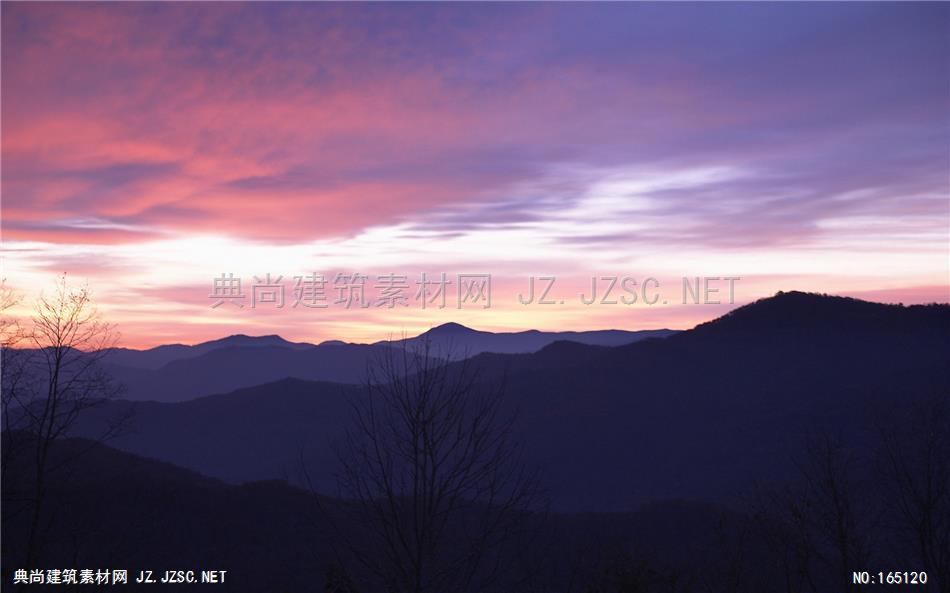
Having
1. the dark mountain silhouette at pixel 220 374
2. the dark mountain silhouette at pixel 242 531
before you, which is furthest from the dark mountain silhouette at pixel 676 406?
the dark mountain silhouette at pixel 220 374

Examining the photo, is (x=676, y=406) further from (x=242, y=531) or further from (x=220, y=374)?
(x=220, y=374)

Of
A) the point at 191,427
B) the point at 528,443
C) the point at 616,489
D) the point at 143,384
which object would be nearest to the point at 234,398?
the point at 191,427

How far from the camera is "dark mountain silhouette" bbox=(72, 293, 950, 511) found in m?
54.9

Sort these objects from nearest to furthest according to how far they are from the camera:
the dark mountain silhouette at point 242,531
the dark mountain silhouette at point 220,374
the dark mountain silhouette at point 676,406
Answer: the dark mountain silhouette at point 242,531, the dark mountain silhouette at point 676,406, the dark mountain silhouette at point 220,374

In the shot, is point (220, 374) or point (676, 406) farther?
point (220, 374)

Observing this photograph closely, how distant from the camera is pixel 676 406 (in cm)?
6906

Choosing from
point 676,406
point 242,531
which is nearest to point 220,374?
point 676,406

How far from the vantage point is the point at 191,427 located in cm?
9019

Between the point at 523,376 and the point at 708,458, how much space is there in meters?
32.2

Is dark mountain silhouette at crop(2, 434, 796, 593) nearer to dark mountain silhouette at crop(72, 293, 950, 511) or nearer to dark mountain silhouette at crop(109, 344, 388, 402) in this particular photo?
dark mountain silhouette at crop(72, 293, 950, 511)

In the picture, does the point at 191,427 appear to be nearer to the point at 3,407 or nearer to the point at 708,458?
the point at 708,458

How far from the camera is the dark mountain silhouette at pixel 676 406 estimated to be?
54906mm

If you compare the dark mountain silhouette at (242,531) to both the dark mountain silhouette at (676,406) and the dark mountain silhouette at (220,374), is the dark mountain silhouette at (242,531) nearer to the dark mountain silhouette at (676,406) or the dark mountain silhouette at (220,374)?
the dark mountain silhouette at (676,406)

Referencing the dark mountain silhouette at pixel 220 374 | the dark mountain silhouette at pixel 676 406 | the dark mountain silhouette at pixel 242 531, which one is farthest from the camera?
the dark mountain silhouette at pixel 220 374
